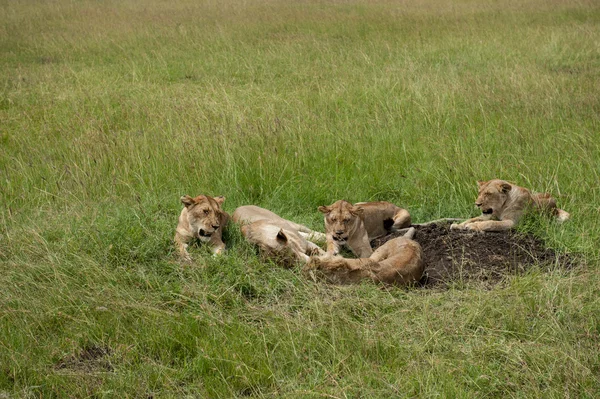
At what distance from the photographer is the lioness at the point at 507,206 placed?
23.4 feet

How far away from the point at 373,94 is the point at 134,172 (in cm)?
414

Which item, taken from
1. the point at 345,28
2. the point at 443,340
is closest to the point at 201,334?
the point at 443,340

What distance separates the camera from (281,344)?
16.5 feet

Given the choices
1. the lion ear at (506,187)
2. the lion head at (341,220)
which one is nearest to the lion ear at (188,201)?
the lion head at (341,220)

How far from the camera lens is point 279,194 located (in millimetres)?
8109

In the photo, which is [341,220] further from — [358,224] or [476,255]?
[476,255]

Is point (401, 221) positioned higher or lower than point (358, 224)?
lower

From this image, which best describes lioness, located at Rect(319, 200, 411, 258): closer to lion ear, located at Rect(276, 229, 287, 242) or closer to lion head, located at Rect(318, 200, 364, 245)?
lion head, located at Rect(318, 200, 364, 245)

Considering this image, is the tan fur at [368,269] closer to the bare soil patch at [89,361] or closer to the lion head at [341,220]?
the lion head at [341,220]

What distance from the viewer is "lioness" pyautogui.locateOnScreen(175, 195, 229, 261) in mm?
6555

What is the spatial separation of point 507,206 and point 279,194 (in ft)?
7.33

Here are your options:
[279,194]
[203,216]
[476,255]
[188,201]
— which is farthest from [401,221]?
[188,201]

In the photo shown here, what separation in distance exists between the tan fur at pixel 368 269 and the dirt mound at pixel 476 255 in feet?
0.72

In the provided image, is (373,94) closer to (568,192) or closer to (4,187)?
(568,192)
